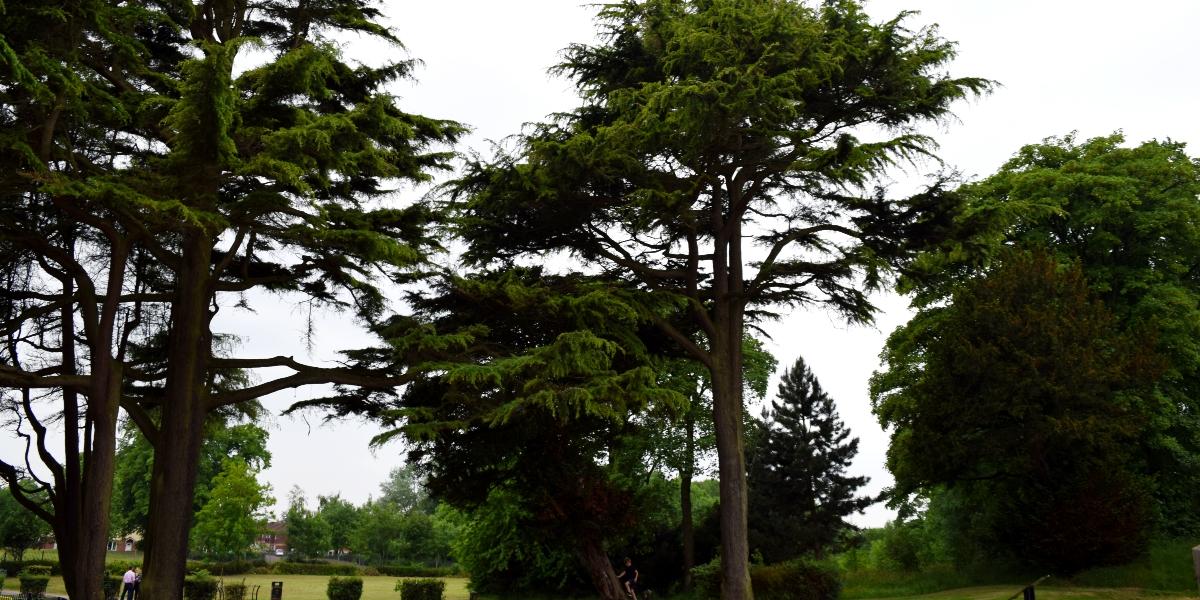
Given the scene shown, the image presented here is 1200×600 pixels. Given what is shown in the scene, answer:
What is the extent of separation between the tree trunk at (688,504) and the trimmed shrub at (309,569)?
32.2m

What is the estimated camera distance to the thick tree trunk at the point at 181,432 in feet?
47.6

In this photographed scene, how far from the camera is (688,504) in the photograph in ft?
101

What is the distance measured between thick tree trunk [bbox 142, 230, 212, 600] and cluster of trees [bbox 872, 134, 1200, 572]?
1547cm

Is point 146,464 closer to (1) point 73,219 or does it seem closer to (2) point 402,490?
(1) point 73,219

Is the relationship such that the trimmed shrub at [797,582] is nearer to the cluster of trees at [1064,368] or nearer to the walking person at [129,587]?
the cluster of trees at [1064,368]

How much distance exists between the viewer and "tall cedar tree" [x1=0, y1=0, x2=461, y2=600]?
12.3 metres

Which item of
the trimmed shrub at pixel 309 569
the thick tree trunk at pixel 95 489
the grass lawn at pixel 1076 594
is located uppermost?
the thick tree trunk at pixel 95 489

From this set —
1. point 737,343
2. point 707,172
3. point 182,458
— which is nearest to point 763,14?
point 707,172

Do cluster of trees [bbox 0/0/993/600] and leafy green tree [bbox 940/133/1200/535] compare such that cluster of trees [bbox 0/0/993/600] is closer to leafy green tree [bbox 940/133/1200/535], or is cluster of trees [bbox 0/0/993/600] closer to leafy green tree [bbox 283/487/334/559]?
leafy green tree [bbox 940/133/1200/535]

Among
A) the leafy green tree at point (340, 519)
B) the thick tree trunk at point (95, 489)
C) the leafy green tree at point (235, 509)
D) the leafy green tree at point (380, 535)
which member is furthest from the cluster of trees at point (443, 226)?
the leafy green tree at point (340, 519)

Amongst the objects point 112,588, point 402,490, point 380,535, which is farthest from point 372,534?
point 402,490

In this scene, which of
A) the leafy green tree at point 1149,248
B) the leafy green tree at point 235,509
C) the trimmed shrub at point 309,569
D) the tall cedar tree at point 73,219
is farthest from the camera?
the trimmed shrub at point 309,569

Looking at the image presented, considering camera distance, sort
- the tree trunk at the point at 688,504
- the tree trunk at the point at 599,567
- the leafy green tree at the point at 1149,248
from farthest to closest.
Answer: the tree trunk at the point at 688,504, the leafy green tree at the point at 1149,248, the tree trunk at the point at 599,567

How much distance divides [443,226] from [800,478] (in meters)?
23.1
